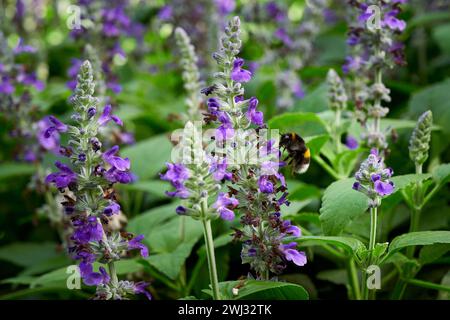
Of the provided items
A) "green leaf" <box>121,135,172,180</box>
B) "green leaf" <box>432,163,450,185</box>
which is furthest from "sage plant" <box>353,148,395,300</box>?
"green leaf" <box>121,135,172,180</box>

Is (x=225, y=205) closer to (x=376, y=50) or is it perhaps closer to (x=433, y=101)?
(x=376, y=50)

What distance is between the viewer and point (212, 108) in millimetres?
2566

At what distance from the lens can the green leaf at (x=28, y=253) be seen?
4410 millimetres

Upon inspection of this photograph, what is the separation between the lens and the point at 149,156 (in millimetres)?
4809

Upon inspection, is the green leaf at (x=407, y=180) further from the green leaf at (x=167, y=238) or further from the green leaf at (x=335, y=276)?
the green leaf at (x=167, y=238)

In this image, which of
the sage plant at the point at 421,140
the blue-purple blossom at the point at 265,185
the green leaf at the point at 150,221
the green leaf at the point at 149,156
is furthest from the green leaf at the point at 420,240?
the green leaf at the point at 149,156

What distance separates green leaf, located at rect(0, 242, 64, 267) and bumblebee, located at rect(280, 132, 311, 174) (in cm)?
221

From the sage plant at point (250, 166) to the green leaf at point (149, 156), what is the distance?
6.95 feet

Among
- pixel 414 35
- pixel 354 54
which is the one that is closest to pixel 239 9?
pixel 414 35

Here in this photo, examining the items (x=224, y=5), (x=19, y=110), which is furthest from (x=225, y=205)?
(x=224, y=5)

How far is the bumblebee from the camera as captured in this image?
2.90 m

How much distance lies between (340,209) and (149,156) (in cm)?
237

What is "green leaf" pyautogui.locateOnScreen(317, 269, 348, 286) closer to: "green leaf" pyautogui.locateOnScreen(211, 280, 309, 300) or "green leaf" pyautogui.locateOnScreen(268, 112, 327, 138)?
"green leaf" pyautogui.locateOnScreen(211, 280, 309, 300)
